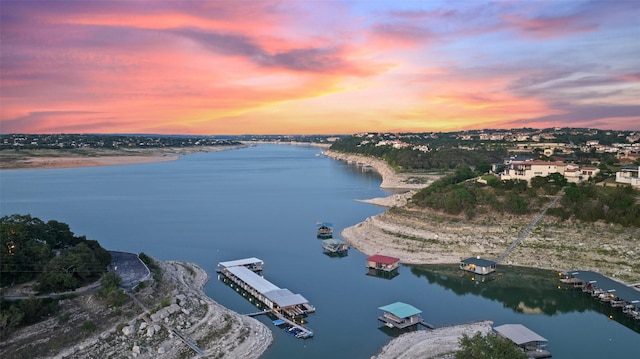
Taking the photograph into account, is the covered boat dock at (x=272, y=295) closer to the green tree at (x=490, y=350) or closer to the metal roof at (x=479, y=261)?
the green tree at (x=490, y=350)

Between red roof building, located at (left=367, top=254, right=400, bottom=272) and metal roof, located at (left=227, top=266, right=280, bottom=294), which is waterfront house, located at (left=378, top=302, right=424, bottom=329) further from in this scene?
red roof building, located at (left=367, top=254, right=400, bottom=272)

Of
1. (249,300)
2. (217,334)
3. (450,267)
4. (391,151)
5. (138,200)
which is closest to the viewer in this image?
(217,334)

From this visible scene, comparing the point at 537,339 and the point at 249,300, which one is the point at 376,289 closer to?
the point at 249,300

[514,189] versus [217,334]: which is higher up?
[514,189]

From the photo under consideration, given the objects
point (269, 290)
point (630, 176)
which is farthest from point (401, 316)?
point (630, 176)

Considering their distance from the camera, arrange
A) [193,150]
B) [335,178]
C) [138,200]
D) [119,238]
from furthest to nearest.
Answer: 1. [193,150]
2. [335,178]
3. [138,200]
4. [119,238]

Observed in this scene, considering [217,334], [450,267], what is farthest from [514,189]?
[217,334]

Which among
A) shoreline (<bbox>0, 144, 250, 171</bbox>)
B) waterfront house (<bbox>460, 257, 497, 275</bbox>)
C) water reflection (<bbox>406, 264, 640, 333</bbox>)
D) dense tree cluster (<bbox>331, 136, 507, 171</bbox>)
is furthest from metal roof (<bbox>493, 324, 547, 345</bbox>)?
shoreline (<bbox>0, 144, 250, 171</bbox>)

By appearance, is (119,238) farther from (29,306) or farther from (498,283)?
(498,283)

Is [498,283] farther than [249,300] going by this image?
Yes
